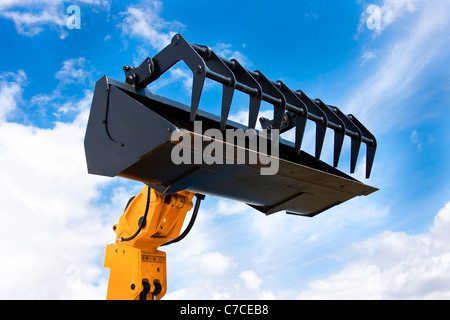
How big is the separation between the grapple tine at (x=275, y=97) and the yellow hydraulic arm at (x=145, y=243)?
3.06ft

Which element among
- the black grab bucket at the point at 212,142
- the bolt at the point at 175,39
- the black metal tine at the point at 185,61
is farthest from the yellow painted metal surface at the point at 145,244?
the bolt at the point at 175,39

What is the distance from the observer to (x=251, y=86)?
115 inches

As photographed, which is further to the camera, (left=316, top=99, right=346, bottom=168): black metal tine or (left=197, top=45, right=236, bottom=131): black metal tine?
(left=316, top=99, right=346, bottom=168): black metal tine

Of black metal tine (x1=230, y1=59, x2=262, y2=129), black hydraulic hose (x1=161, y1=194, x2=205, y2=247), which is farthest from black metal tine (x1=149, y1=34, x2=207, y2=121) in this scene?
black hydraulic hose (x1=161, y1=194, x2=205, y2=247)

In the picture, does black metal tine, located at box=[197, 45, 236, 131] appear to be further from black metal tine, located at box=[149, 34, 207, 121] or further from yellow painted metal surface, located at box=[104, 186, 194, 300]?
yellow painted metal surface, located at box=[104, 186, 194, 300]

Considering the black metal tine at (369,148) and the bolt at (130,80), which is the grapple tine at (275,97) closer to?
the bolt at (130,80)

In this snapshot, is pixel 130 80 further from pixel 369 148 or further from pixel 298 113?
pixel 369 148

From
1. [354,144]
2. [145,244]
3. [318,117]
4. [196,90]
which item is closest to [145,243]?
[145,244]

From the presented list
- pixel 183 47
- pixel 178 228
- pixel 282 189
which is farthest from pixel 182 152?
pixel 178 228

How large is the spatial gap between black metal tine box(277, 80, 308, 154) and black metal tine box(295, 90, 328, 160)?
111mm

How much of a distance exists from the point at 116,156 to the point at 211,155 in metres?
0.63

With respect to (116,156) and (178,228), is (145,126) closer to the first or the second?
(116,156)

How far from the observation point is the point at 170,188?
3.10 m

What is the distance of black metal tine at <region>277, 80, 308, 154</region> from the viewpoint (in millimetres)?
3119
